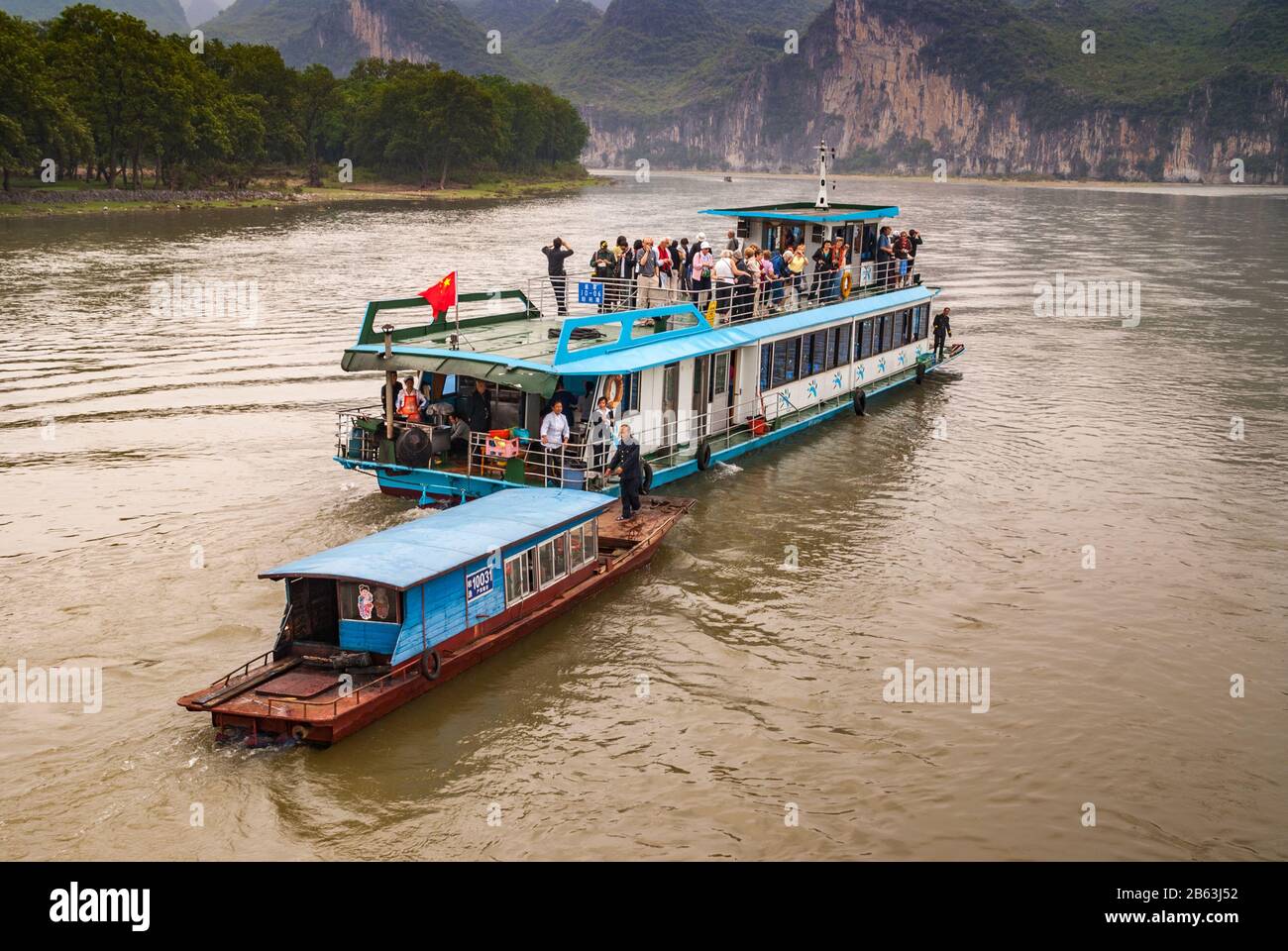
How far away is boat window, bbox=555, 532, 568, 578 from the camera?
19.3 m

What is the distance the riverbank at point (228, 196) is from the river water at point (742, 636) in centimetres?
5184

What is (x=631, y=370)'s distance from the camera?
76.5 ft

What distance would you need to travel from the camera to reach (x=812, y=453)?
30.6 m

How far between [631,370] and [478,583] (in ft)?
23.7

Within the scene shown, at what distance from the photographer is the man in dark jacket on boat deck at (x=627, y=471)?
21.9m

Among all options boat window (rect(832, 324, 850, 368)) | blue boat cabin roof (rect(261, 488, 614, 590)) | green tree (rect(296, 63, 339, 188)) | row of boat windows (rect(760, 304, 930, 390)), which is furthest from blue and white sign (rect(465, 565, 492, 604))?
green tree (rect(296, 63, 339, 188))

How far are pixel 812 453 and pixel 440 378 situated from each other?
9.95 meters

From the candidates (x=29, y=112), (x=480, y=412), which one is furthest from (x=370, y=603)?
(x=29, y=112)

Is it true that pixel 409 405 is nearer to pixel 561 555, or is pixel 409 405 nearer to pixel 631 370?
pixel 631 370

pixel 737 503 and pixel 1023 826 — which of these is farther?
pixel 737 503

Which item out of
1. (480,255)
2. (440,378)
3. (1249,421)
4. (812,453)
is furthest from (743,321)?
(480,255)

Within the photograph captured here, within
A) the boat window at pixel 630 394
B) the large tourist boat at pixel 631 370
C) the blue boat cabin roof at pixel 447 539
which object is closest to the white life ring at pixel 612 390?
the large tourist boat at pixel 631 370

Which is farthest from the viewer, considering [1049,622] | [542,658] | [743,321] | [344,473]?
[743,321]

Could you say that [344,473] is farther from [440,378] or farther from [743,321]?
[743,321]
